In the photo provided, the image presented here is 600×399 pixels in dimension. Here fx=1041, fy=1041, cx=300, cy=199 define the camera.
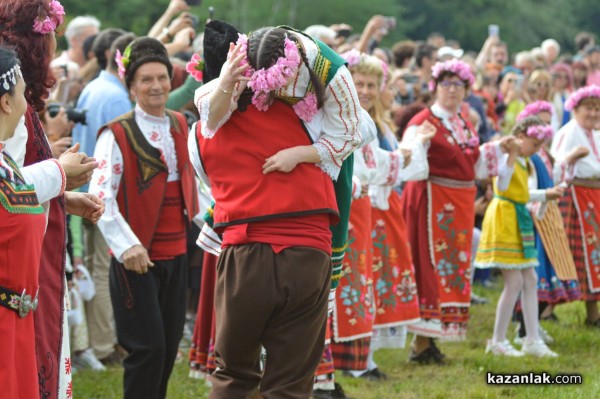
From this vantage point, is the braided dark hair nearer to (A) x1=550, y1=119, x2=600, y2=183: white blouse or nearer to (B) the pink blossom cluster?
(B) the pink blossom cluster

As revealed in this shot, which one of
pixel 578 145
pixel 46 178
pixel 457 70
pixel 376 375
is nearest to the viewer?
pixel 46 178

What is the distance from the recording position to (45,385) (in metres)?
3.65

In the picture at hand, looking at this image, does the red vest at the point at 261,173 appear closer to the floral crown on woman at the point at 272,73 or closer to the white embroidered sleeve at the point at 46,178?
the floral crown on woman at the point at 272,73

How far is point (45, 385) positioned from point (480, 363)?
410 cm

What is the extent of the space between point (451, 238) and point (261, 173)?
3.61 m

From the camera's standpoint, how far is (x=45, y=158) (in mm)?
3791

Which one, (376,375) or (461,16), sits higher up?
(461,16)

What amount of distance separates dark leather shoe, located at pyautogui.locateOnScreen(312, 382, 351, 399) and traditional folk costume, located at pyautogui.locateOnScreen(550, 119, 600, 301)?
3.16m

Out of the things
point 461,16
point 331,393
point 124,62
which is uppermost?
point 461,16

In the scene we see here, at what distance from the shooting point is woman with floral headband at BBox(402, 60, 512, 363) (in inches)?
284

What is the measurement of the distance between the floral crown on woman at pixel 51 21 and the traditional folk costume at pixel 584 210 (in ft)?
17.8

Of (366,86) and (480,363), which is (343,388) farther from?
(366,86)

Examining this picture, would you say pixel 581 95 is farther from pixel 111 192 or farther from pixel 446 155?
pixel 111 192

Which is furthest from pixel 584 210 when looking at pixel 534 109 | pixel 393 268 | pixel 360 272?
pixel 360 272
